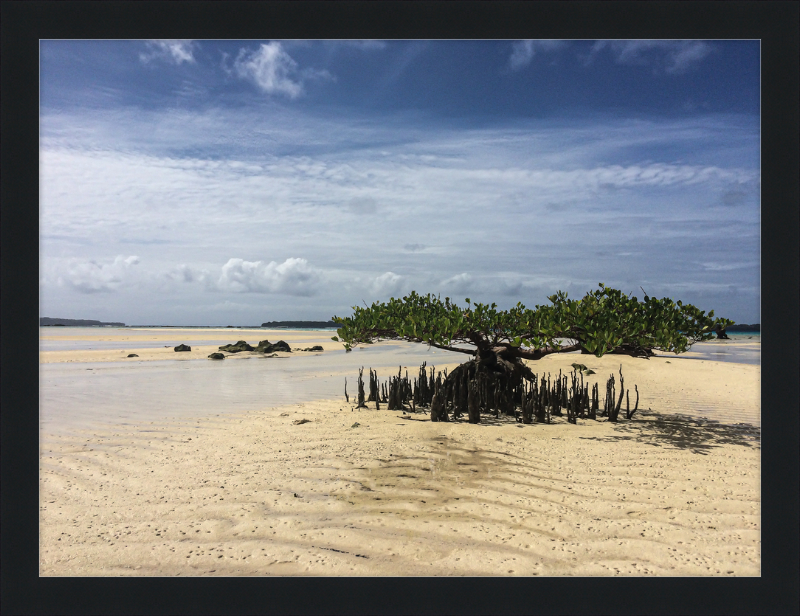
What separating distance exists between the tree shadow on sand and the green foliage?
1.42 meters

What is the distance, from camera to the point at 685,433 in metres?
7.52

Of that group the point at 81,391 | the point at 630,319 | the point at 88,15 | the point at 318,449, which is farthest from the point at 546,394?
the point at 81,391

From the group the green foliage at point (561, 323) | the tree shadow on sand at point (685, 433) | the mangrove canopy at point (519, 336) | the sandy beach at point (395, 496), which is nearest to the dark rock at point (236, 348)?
the sandy beach at point (395, 496)

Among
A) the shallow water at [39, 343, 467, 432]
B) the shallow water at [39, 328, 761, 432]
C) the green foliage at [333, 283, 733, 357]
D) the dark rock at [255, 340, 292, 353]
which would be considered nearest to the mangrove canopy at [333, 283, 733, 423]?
the green foliage at [333, 283, 733, 357]

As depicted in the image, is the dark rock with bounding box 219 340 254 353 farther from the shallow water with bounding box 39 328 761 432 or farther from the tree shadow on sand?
the tree shadow on sand

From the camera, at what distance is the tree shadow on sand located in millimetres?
6836

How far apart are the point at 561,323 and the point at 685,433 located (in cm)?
304

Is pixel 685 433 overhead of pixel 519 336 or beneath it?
beneath

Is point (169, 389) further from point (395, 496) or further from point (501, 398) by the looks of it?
point (395, 496)

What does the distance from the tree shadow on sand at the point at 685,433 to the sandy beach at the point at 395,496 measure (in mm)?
50

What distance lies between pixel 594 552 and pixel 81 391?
13.3 meters

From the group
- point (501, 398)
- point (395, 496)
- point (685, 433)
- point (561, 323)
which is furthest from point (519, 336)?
point (395, 496)

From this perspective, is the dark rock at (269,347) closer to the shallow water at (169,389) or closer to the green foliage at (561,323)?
the shallow water at (169,389)

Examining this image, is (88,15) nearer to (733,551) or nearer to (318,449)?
(318,449)
